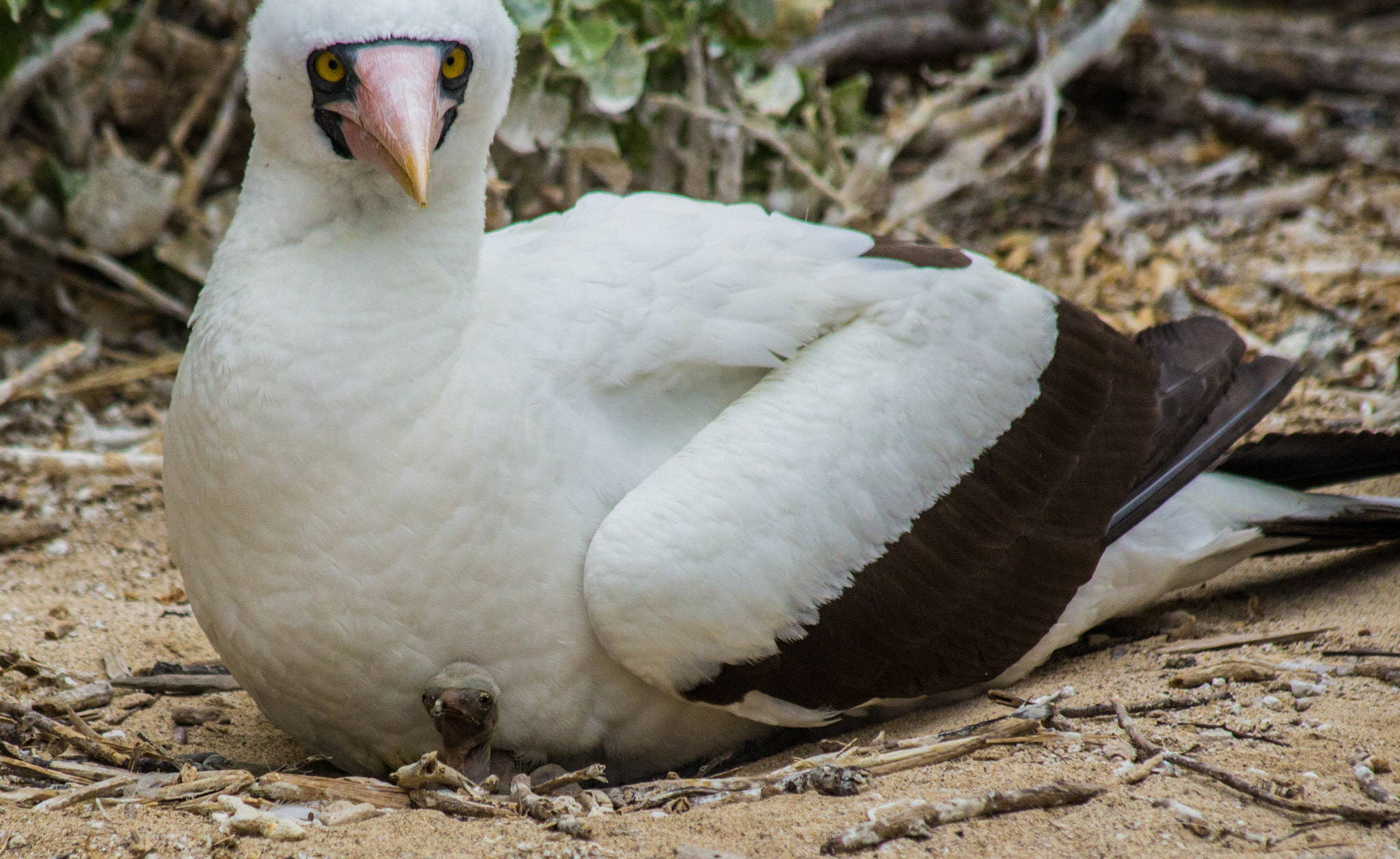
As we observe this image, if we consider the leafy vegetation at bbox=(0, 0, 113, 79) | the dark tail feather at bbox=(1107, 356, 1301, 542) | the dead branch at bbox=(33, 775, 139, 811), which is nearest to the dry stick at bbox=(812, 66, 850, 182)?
the dark tail feather at bbox=(1107, 356, 1301, 542)

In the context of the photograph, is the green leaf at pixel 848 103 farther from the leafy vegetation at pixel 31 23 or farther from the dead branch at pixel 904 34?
the leafy vegetation at pixel 31 23

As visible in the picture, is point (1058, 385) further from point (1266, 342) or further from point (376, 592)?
point (1266, 342)

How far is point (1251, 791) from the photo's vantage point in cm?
270

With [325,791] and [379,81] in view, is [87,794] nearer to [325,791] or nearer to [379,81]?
[325,791]

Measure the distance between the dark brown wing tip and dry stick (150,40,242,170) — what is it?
143 inches

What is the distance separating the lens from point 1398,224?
6121mm

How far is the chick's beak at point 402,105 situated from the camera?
2.62m

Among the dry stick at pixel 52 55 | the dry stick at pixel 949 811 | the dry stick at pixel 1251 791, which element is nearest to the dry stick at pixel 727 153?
the dry stick at pixel 52 55

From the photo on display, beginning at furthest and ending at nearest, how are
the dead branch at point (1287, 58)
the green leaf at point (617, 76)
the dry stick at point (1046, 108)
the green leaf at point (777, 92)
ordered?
the dead branch at point (1287, 58) < the dry stick at point (1046, 108) < the green leaf at point (777, 92) < the green leaf at point (617, 76)

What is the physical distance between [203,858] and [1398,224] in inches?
219

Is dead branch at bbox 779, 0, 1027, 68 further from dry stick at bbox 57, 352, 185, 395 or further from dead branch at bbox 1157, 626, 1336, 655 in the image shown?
dead branch at bbox 1157, 626, 1336, 655

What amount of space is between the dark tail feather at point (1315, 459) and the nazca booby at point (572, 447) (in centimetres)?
69

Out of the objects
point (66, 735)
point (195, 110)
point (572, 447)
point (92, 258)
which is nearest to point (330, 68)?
point (572, 447)

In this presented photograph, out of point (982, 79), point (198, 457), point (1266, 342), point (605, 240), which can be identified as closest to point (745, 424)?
point (605, 240)
